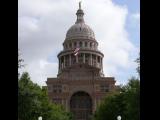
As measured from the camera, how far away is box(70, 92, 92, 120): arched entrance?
13838cm

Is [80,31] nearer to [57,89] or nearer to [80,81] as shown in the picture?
[80,81]

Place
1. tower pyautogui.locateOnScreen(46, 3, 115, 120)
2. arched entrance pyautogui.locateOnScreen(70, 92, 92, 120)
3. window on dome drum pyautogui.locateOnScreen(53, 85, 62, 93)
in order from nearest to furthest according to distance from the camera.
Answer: window on dome drum pyautogui.locateOnScreen(53, 85, 62, 93)
tower pyautogui.locateOnScreen(46, 3, 115, 120)
arched entrance pyautogui.locateOnScreen(70, 92, 92, 120)

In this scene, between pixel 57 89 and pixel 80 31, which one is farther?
pixel 80 31

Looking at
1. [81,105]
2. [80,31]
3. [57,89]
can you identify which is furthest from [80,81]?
[80,31]

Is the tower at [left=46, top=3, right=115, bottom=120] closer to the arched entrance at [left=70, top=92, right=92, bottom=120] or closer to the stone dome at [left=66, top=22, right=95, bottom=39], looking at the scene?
the arched entrance at [left=70, top=92, right=92, bottom=120]

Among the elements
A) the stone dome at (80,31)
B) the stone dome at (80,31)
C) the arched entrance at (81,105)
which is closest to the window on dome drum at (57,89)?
the arched entrance at (81,105)

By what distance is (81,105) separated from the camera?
456ft

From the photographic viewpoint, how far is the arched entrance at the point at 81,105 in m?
138

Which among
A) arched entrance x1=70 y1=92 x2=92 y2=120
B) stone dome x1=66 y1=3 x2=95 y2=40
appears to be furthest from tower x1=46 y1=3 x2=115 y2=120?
stone dome x1=66 y1=3 x2=95 y2=40

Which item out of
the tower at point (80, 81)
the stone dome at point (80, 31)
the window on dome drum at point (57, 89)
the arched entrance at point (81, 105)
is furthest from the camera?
the stone dome at point (80, 31)

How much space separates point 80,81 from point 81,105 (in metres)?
6.39

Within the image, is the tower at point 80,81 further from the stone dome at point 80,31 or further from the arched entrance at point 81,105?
the stone dome at point 80,31

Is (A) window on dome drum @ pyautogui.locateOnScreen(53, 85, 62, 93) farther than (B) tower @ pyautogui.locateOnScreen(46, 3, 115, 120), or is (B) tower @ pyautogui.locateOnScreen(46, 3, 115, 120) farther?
(B) tower @ pyautogui.locateOnScreen(46, 3, 115, 120)
